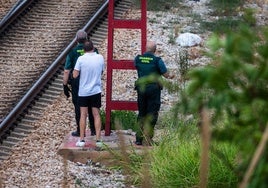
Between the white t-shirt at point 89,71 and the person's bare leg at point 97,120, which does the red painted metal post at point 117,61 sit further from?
the white t-shirt at point 89,71

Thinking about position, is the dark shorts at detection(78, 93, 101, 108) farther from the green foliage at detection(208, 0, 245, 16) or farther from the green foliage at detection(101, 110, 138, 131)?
the green foliage at detection(208, 0, 245, 16)

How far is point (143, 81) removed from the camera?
10.4ft

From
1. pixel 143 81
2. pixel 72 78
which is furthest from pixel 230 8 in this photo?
pixel 143 81

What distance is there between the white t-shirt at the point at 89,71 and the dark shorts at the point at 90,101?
0.07 m

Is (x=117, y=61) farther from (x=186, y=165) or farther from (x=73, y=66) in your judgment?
(x=186, y=165)

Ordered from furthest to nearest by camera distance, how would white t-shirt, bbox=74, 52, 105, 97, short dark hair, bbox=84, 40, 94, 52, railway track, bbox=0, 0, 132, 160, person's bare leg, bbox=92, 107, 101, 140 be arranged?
railway track, bbox=0, 0, 132, 160 → person's bare leg, bbox=92, 107, 101, 140 → white t-shirt, bbox=74, 52, 105, 97 → short dark hair, bbox=84, 40, 94, 52

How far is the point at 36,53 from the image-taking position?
1497 cm

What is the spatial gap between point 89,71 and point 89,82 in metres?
0.17

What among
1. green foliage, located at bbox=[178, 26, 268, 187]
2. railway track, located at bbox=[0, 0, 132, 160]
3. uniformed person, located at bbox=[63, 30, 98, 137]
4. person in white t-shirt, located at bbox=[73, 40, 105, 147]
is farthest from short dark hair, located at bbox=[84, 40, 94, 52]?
green foliage, located at bbox=[178, 26, 268, 187]

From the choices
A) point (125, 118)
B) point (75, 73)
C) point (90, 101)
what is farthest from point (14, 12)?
point (75, 73)

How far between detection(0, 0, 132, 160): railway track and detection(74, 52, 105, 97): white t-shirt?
1603 millimetres

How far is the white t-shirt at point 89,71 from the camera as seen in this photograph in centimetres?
985

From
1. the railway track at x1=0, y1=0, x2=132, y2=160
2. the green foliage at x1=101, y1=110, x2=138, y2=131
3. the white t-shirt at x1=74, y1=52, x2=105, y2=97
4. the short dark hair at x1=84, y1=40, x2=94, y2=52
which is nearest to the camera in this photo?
the short dark hair at x1=84, y1=40, x2=94, y2=52

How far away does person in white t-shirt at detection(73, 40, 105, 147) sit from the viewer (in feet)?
32.3
